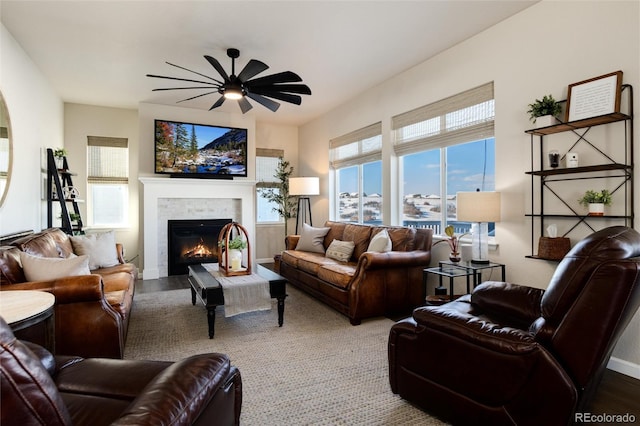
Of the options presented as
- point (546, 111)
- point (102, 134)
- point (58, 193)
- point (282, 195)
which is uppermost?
point (102, 134)

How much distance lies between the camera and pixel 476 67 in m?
3.57

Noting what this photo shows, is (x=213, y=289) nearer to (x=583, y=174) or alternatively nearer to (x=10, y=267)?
(x=10, y=267)

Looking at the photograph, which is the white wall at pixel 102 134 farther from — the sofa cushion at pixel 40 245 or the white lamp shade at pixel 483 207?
the white lamp shade at pixel 483 207

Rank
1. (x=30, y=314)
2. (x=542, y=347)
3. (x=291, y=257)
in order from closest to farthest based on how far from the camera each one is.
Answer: (x=542, y=347) < (x=30, y=314) < (x=291, y=257)

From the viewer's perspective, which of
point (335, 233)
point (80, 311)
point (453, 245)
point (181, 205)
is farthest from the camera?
point (181, 205)

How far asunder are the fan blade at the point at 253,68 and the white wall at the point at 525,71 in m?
1.55

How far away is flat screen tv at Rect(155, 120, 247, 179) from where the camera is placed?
19.1ft

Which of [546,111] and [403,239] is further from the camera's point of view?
[403,239]

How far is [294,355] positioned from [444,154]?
2.82 metres

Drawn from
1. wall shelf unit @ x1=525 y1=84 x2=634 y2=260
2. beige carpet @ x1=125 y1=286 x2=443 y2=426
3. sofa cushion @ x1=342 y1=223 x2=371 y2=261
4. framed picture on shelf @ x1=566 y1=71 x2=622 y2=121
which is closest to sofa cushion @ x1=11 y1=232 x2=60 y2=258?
beige carpet @ x1=125 y1=286 x2=443 y2=426

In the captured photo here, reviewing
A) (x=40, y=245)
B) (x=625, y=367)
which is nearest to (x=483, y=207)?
(x=625, y=367)

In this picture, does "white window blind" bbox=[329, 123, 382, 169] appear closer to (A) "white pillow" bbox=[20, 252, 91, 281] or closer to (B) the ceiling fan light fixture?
(B) the ceiling fan light fixture

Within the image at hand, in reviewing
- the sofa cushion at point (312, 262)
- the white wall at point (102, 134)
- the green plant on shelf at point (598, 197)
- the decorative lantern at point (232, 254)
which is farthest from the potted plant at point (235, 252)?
the white wall at point (102, 134)

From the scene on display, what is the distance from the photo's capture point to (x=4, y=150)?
321cm
